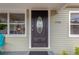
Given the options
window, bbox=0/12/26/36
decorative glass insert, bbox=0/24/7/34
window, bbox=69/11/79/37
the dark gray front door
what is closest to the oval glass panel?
the dark gray front door

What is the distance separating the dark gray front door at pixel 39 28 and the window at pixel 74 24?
1094 millimetres

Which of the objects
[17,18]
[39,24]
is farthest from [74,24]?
[17,18]

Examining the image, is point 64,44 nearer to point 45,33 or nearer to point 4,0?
point 45,33

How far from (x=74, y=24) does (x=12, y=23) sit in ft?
9.26

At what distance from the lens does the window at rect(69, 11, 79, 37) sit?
9.31 m

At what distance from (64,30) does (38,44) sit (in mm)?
1341

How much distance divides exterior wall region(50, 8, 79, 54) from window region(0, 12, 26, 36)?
1.35 metres

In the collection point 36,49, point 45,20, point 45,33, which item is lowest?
point 36,49

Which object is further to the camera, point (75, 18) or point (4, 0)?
point (75, 18)

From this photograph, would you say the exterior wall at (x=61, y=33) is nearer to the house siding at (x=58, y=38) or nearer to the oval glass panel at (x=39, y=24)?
the house siding at (x=58, y=38)

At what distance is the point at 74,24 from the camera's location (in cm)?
938

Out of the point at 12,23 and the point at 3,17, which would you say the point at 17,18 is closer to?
the point at 12,23

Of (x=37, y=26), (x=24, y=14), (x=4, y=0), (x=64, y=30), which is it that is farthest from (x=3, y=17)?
(x=4, y=0)

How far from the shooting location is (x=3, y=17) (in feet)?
30.5
